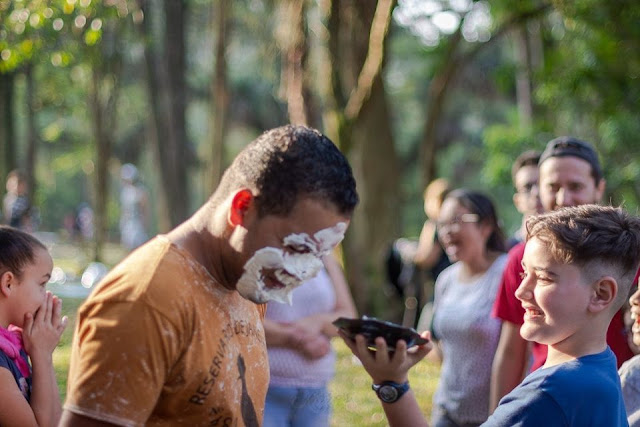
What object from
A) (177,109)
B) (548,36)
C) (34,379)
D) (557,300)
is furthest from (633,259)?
(177,109)

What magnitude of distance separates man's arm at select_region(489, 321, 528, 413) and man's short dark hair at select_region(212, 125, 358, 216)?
5.90ft

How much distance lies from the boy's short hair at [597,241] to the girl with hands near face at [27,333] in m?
1.67

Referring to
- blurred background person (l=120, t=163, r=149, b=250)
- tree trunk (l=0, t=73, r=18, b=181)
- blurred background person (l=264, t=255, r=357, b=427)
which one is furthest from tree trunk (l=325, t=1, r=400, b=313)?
tree trunk (l=0, t=73, r=18, b=181)

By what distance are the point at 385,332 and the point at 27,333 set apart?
1.21 metres

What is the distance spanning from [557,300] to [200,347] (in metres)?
1.09

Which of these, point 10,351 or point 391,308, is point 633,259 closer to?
point 10,351

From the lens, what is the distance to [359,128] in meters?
11.1

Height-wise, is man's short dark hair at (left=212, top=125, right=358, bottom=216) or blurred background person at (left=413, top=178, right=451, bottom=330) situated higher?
man's short dark hair at (left=212, top=125, right=358, bottom=216)

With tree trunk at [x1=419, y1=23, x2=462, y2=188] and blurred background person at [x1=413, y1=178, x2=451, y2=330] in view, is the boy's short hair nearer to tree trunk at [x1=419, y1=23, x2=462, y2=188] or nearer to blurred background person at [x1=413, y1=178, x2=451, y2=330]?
blurred background person at [x1=413, y1=178, x2=451, y2=330]

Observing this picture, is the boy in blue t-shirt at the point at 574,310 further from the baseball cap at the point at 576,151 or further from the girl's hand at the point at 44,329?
the girl's hand at the point at 44,329

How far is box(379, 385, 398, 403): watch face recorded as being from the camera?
298 cm

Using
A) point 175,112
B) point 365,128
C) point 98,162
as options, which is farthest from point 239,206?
point 98,162

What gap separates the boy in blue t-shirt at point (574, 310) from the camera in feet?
8.13

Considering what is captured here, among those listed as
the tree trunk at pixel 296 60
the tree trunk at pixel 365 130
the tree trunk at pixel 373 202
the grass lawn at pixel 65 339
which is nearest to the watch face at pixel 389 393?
the grass lawn at pixel 65 339
